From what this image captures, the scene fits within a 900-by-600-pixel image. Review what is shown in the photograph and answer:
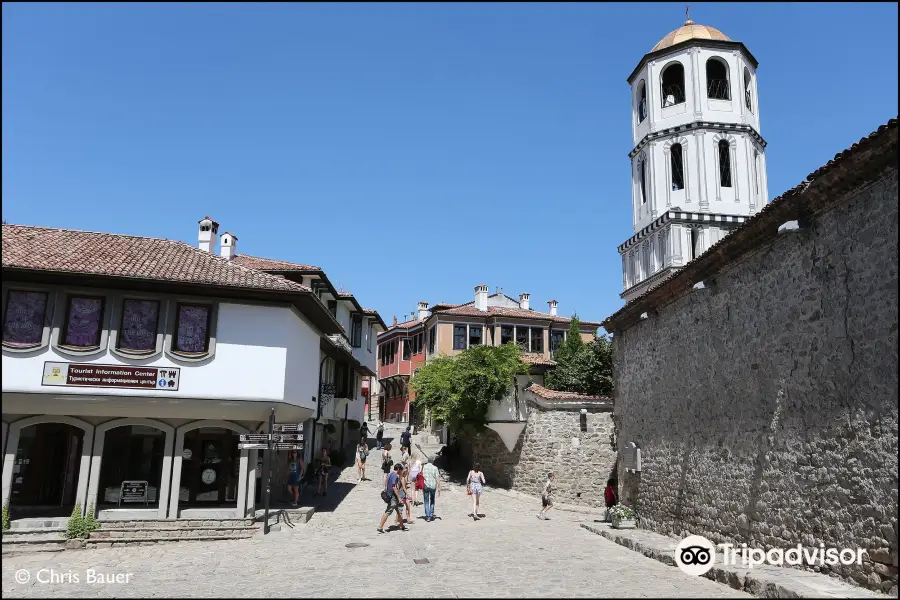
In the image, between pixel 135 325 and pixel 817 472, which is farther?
pixel 135 325

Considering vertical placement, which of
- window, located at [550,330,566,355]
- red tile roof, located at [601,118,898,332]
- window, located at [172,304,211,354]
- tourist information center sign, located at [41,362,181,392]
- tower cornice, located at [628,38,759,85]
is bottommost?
tourist information center sign, located at [41,362,181,392]

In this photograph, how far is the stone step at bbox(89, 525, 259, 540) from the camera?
552 inches

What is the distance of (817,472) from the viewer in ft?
29.7

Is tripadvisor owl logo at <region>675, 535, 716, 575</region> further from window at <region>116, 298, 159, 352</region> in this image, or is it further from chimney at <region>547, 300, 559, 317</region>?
chimney at <region>547, 300, 559, 317</region>

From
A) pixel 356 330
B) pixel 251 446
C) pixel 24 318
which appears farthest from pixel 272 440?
pixel 356 330

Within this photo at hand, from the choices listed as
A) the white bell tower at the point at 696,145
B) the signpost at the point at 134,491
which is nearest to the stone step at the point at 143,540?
the signpost at the point at 134,491

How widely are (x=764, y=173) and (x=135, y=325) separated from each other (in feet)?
98.0

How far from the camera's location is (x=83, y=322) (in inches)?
565

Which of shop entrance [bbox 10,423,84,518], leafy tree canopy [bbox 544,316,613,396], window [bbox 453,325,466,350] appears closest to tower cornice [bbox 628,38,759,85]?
leafy tree canopy [bbox 544,316,613,396]

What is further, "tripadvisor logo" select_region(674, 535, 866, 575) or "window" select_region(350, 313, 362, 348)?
"window" select_region(350, 313, 362, 348)

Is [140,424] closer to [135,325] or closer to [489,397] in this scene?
[135,325]

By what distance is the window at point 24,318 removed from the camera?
13.9 metres

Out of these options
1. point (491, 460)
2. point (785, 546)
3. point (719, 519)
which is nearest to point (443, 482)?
point (491, 460)

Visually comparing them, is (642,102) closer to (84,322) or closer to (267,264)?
(267,264)
